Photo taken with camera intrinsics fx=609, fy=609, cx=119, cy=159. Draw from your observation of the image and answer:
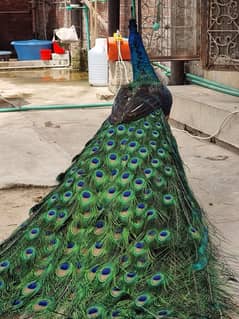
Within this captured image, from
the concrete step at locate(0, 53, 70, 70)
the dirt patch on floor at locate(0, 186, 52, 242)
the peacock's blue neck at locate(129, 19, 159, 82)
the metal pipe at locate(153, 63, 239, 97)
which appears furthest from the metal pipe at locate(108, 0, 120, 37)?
the peacock's blue neck at locate(129, 19, 159, 82)

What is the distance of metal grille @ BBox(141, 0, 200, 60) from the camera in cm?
737

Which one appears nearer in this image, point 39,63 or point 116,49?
point 116,49

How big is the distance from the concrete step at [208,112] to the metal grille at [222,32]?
1.46 feet

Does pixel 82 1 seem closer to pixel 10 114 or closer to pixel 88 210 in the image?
pixel 10 114

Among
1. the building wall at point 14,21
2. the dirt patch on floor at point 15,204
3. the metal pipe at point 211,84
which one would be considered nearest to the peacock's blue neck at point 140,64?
the dirt patch on floor at point 15,204

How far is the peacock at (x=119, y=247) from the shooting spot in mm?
2672

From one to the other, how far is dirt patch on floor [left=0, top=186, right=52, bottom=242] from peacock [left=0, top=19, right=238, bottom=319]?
1.01 metres

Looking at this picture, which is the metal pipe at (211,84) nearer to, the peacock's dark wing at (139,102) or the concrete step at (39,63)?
the peacock's dark wing at (139,102)

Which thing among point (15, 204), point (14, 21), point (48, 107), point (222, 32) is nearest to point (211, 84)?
point (222, 32)

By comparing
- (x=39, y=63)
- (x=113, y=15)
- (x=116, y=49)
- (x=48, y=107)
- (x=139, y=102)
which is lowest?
(x=48, y=107)

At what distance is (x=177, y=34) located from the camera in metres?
7.49

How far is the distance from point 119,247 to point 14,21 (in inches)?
654

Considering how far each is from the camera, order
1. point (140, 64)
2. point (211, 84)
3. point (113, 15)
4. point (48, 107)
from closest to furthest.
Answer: point (140, 64), point (211, 84), point (48, 107), point (113, 15)

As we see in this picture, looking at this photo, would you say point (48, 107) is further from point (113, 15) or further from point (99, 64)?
point (113, 15)
